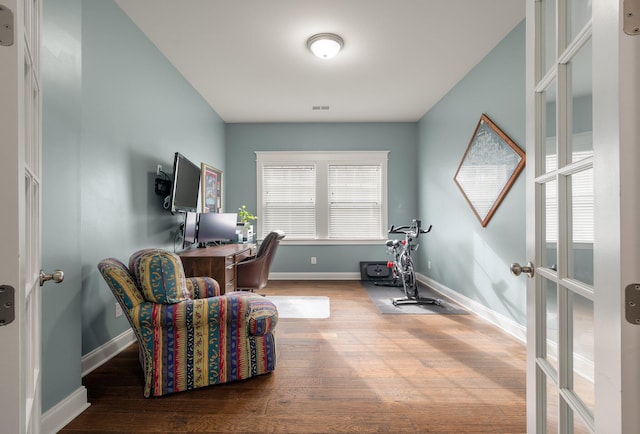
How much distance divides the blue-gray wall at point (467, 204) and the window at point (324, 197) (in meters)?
0.81

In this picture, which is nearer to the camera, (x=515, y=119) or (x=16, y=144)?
(x=16, y=144)

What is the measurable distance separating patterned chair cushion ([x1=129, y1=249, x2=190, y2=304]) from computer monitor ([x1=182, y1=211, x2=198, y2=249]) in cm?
154

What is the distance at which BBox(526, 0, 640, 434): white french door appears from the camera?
56 centimetres

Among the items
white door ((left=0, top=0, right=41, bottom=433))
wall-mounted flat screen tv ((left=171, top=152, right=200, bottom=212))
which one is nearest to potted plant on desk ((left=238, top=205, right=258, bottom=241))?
wall-mounted flat screen tv ((left=171, top=152, right=200, bottom=212))

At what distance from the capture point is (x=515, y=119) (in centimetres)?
268

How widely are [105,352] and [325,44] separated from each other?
3.15 metres

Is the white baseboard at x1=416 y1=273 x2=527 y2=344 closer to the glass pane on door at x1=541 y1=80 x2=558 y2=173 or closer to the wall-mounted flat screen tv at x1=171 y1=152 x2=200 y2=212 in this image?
the glass pane on door at x1=541 y1=80 x2=558 y2=173

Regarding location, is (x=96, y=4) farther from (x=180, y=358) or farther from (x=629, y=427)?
(x=629, y=427)

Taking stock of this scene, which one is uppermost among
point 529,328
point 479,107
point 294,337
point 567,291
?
point 479,107

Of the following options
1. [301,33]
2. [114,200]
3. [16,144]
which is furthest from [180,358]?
[301,33]

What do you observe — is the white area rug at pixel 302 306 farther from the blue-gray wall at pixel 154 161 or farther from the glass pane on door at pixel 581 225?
the glass pane on door at pixel 581 225

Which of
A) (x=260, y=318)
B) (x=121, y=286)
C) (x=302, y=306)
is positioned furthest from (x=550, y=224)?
(x=302, y=306)

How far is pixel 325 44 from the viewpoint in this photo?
2.83 metres

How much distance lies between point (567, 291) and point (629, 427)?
0.36 m
